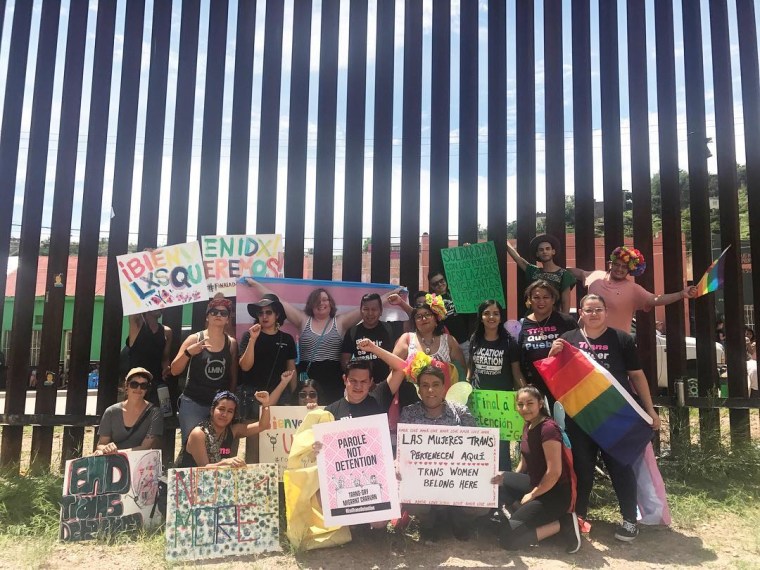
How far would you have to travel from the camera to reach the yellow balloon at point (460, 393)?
4312mm

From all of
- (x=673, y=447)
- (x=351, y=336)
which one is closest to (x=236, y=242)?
(x=351, y=336)

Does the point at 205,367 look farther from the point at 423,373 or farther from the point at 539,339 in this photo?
the point at 539,339

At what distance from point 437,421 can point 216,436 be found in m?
1.67

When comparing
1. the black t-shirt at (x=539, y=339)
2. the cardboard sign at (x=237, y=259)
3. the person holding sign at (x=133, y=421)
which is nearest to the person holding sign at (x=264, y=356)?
the cardboard sign at (x=237, y=259)

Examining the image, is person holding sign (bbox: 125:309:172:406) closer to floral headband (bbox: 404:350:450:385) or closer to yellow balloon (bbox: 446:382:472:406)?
floral headband (bbox: 404:350:450:385)

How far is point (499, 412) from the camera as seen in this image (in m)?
4.33

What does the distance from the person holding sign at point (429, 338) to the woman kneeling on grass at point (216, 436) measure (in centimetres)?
115

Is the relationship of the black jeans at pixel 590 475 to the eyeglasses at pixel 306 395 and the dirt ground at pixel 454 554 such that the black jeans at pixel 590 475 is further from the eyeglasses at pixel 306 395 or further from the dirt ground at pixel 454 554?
the eyeglasses at pixel 306 395

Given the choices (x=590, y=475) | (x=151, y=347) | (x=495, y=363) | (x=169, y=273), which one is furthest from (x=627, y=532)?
(x=169, y=273)

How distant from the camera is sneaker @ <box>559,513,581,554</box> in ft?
12.5

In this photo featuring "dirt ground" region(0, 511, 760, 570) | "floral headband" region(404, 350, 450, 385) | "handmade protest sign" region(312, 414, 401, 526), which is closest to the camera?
"dirt ground" region(0, 511, 760, 570)

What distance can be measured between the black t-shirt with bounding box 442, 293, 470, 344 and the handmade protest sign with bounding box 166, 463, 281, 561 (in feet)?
6.96

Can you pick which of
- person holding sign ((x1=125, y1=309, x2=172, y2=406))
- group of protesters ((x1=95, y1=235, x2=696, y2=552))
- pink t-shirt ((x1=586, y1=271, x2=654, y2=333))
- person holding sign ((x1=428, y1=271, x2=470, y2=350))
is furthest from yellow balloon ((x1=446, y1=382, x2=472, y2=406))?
person holding sign ((x1=125, y1=309, x2=172, y2=406))

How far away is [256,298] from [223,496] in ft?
6.37
